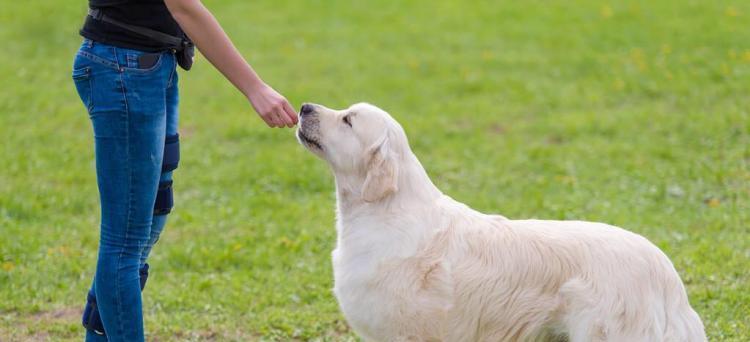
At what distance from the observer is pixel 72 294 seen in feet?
21.6

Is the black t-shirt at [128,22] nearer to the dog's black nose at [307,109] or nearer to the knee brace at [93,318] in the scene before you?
the dog's black nose at [307,109]

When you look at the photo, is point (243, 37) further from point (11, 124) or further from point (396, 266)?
point (396, 266)

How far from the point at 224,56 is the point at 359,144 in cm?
79

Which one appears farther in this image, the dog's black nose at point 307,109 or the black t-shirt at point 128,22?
the dog's black nose at point 307,109

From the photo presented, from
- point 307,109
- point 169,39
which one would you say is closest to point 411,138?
point 307,109

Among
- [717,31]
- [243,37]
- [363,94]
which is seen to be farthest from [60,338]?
[717,31]

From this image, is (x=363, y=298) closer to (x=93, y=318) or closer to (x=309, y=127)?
(x=309, y=127)

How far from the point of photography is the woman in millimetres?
4180

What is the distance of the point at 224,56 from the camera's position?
4234 millimetres

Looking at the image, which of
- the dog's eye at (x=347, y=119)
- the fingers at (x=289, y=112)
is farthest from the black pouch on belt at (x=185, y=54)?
the dog's eye at (x=347, y=119)

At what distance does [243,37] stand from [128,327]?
1058 cm

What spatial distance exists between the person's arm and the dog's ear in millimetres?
420

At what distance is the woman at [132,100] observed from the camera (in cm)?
418

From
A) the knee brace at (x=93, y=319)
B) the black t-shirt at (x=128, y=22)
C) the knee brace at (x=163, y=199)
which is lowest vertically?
the knee brace at (x=93, y=319)
